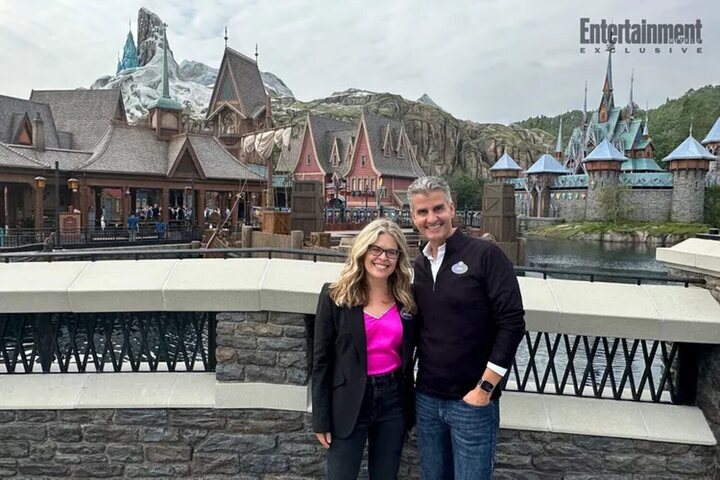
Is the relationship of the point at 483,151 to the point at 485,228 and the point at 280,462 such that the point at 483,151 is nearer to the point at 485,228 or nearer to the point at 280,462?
the point at 485,228

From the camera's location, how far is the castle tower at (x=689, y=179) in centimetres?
4834

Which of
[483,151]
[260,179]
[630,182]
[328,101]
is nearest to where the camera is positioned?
[260,179]

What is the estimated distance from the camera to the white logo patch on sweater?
2.36m

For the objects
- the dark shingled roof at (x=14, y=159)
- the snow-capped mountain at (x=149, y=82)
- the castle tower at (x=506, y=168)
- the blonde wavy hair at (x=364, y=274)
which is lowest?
the blonde wavy hair at (x=364, y=274)

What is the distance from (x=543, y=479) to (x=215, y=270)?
260 centimetres

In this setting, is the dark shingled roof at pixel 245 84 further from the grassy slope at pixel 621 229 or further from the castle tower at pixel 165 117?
the grassy slope at pixel 621 229

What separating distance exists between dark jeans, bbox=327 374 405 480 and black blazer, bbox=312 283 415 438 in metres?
0.06

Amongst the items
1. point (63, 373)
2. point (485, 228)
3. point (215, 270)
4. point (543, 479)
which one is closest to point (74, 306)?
point (63, 373)

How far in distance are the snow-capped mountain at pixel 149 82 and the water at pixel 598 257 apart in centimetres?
7779

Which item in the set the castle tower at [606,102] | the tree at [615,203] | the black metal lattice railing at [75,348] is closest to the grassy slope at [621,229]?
the tree at [615,203]

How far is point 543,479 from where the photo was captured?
3.23m

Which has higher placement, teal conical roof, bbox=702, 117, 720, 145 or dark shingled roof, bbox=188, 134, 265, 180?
teal conical roof, bbox=702, 117, 720, 145

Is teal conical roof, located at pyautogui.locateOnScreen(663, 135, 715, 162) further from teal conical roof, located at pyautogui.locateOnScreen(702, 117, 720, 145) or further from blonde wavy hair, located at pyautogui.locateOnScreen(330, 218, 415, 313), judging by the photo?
blonde wavy hair, located at pyautogui.locateOnScreen(330, 218, 415, 313)

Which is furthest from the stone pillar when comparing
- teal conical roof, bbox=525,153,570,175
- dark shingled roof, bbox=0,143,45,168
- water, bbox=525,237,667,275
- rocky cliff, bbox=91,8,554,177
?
dark shingled roof, bbox=0,143,45,168
